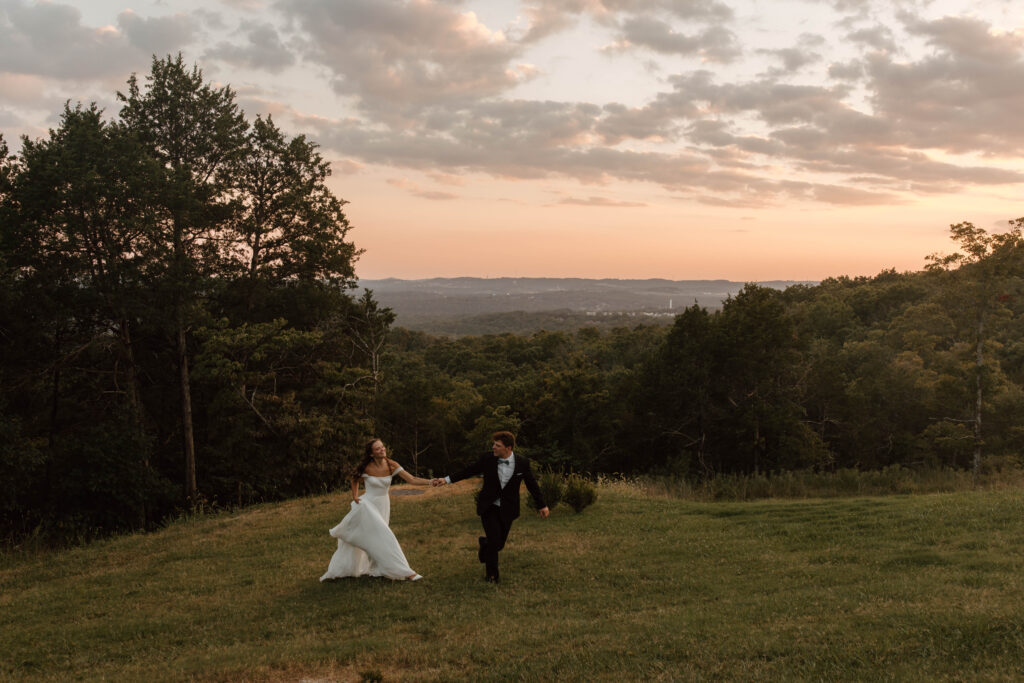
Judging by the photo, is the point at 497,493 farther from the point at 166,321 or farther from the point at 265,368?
the point at 265,368

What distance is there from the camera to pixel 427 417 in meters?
42.6

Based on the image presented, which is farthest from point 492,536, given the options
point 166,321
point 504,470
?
point 166,321

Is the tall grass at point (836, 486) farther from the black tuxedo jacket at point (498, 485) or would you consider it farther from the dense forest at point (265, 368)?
the dense forest at point (265, 368)

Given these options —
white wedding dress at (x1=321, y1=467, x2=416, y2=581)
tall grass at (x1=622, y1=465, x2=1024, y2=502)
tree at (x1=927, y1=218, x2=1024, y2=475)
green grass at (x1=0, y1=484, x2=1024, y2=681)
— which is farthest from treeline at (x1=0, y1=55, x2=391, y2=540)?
tree at (x1=927, y1=218, x2=1024, y2=475)

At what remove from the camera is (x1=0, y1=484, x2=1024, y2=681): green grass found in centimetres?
615

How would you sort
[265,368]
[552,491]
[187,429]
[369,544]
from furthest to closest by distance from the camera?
[265,368], [187,429], [552,491], [369,544]

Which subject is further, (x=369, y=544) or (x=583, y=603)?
(x=369, y=544)

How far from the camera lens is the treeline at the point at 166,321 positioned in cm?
2127

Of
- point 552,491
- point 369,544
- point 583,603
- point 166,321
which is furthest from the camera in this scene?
point 166,321

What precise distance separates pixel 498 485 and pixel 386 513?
2.07 m

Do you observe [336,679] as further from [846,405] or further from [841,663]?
[846,405]

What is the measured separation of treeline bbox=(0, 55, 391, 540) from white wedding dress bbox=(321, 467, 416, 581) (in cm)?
1350

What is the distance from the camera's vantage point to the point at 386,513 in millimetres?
10391

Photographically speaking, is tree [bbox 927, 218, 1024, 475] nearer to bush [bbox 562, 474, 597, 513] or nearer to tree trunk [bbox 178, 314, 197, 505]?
bush [bbox 562, 474, 597, 513]
